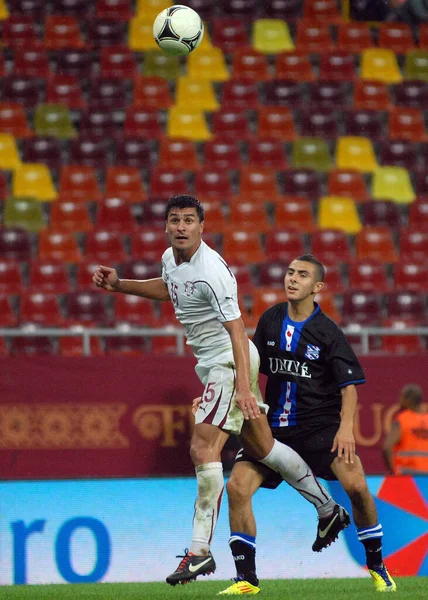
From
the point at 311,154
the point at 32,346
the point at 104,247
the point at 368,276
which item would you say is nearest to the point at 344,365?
the point at 32,346

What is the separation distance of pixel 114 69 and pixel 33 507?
914cm

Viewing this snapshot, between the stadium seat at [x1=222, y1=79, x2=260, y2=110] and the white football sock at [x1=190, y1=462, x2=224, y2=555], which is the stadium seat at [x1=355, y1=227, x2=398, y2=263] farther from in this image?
the white football sock at [x1=190, y1=462, x2=224, y2=555]

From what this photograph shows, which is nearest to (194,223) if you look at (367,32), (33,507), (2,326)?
(33,507)

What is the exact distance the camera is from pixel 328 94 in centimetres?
1462

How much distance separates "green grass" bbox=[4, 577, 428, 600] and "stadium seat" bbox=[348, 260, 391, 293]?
5.43 metres

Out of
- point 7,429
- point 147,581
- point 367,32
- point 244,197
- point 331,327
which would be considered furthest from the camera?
point 367,32

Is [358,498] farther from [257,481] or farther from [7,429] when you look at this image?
[7,429]

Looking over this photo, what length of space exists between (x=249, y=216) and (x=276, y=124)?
2169 millimetres

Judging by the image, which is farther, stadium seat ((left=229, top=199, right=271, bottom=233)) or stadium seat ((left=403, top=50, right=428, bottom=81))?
stadium seat ((left=403, top=50, right=428, bottom=81))

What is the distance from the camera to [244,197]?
12.9 metres

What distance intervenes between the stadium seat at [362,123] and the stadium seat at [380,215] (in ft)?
5.42

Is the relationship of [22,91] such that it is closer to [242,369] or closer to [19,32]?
[19,32]

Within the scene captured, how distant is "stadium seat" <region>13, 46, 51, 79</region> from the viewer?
1475cm

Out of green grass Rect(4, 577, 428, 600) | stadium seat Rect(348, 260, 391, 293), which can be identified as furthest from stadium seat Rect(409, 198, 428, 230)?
green grass Rect(4, 577, 428, 600)
